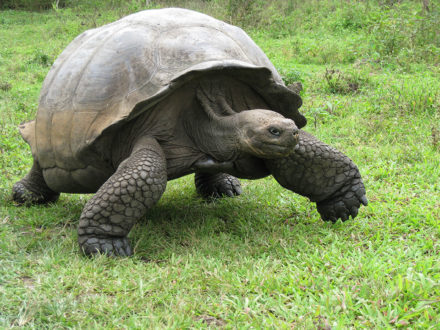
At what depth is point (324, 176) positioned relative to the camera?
3.16 m

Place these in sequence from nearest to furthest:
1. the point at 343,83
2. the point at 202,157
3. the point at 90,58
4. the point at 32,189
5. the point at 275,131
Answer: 1. the point at 275,131
2. the point at 202,157
3. the point at 90,58
4. the point at 32,189
5. the point at 343,83

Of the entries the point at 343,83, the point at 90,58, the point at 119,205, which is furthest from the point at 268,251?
the point at 343,83

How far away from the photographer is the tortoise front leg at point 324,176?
3.09m

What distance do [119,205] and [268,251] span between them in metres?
0.94

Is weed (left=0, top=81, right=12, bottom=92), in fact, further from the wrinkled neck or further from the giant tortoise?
the wrinkled neck

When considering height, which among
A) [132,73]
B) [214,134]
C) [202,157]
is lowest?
[202,157]

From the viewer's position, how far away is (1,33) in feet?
52.7

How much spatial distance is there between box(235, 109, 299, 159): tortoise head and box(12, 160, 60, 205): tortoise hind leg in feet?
7.04

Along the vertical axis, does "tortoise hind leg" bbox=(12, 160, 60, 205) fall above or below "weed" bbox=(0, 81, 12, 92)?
above

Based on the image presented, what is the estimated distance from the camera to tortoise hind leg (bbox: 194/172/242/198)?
4.25 m

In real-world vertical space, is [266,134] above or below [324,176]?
above

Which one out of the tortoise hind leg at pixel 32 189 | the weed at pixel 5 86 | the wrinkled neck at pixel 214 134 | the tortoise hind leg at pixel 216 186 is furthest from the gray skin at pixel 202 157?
the weed at pixel 5 86

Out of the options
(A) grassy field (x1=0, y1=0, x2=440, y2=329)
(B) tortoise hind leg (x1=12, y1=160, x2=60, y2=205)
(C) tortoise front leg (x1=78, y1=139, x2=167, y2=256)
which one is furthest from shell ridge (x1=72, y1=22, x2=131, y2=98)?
(B) tortoise hind leg (x1=12, y1=160, x2=60, y2=205)

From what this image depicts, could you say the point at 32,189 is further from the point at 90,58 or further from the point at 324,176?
the point at 324,176
